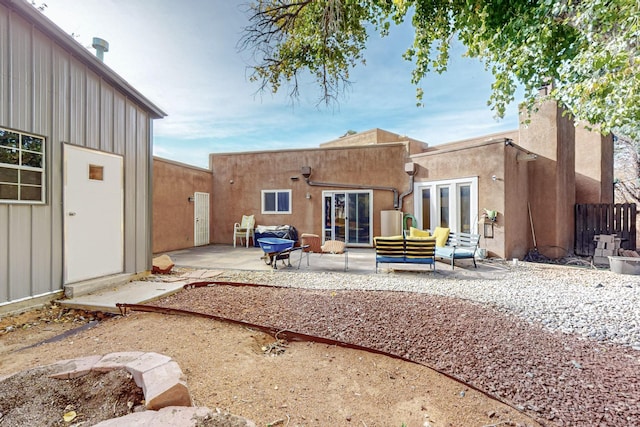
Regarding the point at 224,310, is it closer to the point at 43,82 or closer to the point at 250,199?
the point at 43,82

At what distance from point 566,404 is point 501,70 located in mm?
5196

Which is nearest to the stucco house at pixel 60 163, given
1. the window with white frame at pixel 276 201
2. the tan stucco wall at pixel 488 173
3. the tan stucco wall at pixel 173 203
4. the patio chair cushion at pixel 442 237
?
the tan stucco wall at pixel 173 203

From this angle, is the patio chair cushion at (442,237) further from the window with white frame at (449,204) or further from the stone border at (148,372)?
the stone border at (148,372)

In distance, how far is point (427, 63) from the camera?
5828mm

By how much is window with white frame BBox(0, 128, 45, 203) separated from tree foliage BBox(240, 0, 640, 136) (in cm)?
365

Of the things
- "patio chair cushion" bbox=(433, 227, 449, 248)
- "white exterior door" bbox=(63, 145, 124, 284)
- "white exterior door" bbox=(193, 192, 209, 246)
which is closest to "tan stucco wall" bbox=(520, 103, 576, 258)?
"patio chair cushion" bbox=(433, 227, 449, 248)

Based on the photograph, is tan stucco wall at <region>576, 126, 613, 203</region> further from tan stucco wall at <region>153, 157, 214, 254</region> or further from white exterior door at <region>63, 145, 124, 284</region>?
tan stucco wall at <region>153, 157, 214, 254</region>

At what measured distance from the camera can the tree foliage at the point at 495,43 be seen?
373 cm

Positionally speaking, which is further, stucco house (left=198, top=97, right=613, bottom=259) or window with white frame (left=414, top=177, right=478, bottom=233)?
window with white frame (left=414, top=177, right=478, bottom=233)

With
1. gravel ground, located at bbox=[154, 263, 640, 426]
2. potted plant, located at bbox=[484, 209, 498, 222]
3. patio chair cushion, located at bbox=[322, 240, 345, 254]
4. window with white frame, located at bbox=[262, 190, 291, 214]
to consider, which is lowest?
gravel ground, located at bbox=[154, 263, 640, 426]

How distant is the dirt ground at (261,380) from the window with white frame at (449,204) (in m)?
7.07

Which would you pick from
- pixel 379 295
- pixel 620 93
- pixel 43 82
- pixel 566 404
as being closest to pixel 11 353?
pixel 43 82

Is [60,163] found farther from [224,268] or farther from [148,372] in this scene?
[148,372]

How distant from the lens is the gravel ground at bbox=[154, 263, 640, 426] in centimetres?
229
